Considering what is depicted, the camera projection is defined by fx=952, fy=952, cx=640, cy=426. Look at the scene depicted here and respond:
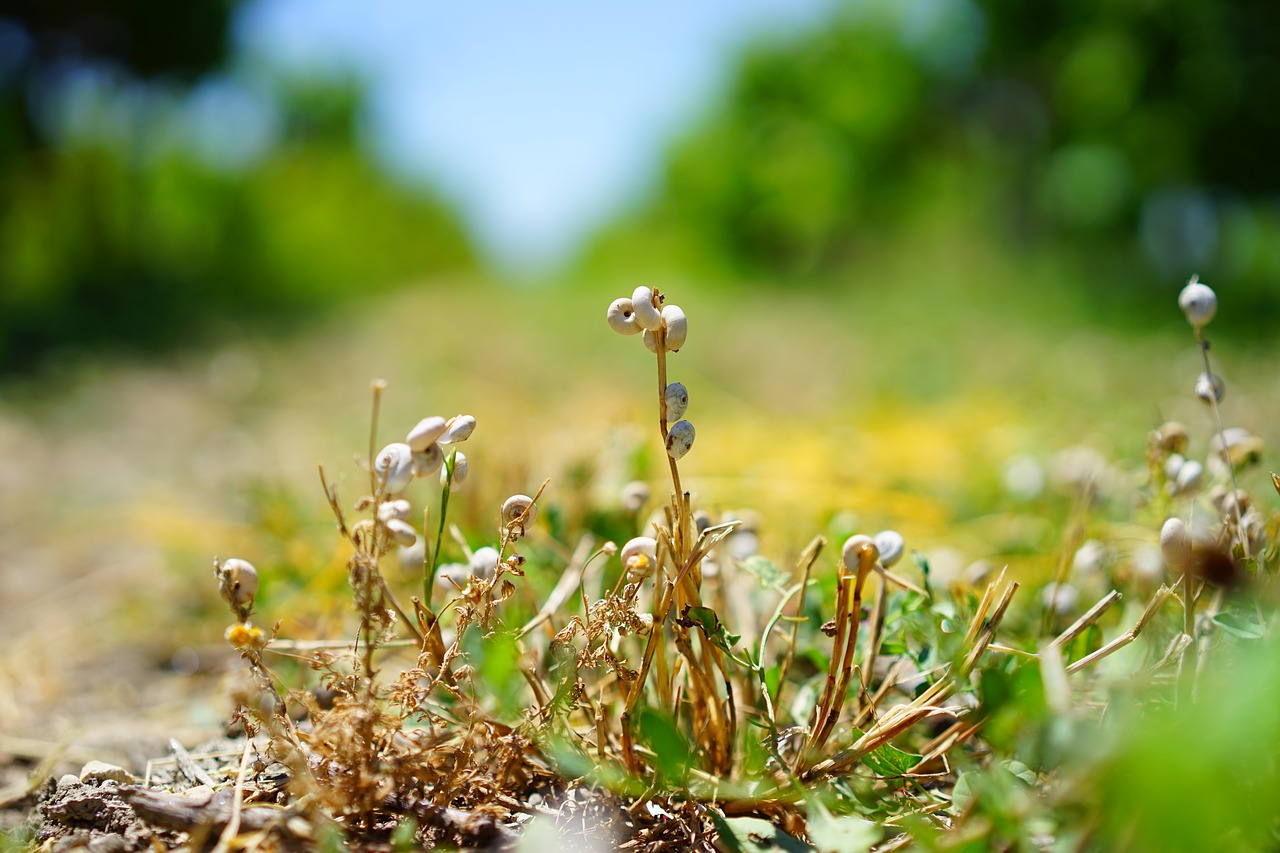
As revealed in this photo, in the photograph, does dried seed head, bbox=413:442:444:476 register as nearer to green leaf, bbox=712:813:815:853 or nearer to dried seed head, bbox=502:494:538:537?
dried seed head, bbox=502:494:538:537

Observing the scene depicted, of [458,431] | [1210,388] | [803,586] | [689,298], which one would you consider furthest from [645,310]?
[689,298]

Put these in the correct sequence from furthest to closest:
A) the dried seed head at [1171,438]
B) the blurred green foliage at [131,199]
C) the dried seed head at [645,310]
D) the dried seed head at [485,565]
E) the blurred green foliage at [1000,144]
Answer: the blurred green foliage at [1000,144]
the blurred green foliage at [131,199]
the dried seed head at [1171,438]
the dried seed head at [485,565]
the dried seed head at [645,310]

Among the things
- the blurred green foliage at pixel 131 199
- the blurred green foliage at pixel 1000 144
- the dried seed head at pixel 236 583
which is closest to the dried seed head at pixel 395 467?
the dried seed head at pixel 236 583

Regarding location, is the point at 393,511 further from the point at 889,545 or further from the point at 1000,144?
the point at 1000,144

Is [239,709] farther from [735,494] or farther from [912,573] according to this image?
[735,494]

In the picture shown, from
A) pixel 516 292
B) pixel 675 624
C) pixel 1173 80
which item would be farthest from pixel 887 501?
pixel 516 292

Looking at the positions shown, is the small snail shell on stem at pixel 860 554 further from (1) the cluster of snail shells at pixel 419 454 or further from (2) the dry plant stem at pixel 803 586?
(1) the cluster of snail shells at pixel 419 454
